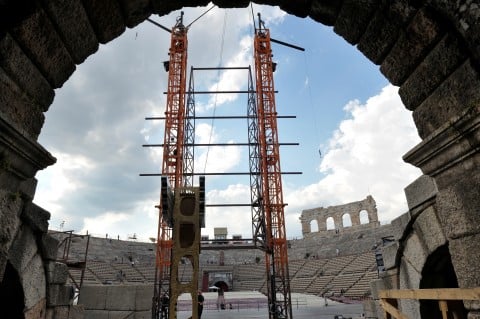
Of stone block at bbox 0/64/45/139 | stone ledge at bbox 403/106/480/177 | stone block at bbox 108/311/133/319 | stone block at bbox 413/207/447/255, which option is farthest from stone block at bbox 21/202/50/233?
stone block at bbox 108/311/133/319

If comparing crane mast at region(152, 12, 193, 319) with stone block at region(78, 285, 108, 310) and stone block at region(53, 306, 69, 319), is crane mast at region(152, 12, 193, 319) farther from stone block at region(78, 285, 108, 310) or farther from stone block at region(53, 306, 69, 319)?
stone block at region(53, 306, 69, 319)

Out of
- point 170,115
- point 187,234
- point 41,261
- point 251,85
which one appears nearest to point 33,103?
point 41,261

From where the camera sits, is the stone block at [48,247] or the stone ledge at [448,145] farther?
the stone block at [48,247]

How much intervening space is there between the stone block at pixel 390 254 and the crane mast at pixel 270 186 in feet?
39.6

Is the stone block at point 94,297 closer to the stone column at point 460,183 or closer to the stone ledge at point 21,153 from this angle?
the stone ledge at point 21,153

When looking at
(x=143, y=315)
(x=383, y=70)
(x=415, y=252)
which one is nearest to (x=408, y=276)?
(x=415, y=252)

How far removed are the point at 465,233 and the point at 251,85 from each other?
69.3 ft

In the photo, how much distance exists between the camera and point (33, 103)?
2.42 metres

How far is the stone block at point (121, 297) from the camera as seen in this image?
27.7ft

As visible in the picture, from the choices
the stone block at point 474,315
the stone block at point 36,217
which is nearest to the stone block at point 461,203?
the stone block at point 474,315

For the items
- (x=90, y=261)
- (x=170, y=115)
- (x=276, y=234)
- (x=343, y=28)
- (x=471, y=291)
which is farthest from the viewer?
(x=90, y=261)

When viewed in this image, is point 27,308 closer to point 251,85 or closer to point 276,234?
point 276,234

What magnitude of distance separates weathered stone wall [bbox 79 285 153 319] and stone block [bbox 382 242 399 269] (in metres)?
6.65

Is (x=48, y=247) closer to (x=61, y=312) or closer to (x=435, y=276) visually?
(x=61, y=312)
